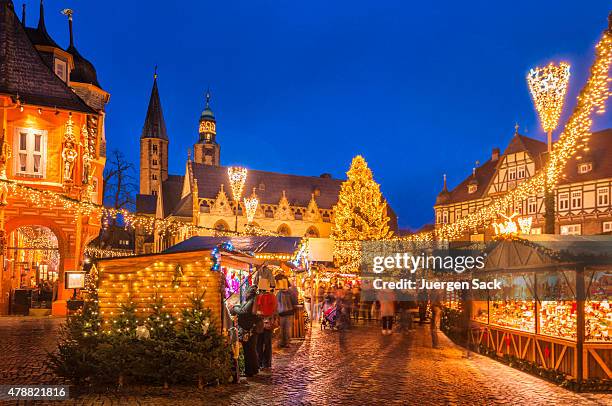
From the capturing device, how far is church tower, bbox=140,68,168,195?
308 feet

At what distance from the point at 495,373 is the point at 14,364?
9.51 metres

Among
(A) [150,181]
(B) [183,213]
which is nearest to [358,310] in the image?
(B) [183,213]

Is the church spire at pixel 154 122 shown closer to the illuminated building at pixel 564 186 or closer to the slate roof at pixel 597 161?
the illuminated building at pixel 564 186

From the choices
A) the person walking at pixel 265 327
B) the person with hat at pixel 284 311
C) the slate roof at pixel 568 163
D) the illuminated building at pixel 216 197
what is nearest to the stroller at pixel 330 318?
the person with hat at pixel 284 311

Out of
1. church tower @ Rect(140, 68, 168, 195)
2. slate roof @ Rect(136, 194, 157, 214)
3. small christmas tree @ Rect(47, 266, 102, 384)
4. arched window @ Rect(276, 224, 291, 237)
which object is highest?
church tower @ Rect(140, 68, 168, 195)

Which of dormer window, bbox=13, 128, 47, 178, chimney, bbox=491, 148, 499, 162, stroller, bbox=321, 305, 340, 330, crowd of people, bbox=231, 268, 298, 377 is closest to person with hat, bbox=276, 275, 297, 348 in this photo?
crowd of people, bbox=231, 268, 298, 377

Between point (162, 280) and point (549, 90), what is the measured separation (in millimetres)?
11663

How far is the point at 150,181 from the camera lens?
96.1 meters

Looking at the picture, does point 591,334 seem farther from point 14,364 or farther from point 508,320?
point 14,364

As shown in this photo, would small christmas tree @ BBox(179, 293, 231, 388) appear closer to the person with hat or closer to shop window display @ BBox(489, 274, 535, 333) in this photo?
the person with hat

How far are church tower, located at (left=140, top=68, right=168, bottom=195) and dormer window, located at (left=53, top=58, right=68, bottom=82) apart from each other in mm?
Answer: 64177

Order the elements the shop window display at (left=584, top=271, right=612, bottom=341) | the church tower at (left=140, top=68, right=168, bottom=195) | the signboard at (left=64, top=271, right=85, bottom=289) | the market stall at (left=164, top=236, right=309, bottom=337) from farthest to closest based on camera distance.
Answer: the church tower at (left=140, top=68, right=168, bottom=195) < the signboard at (left=64, top=271, right=85, bottom=289) < the market stall at (left=164, top=236, right=309, bottom=337) < the shop window display at (left=584, top=271, right=612, bottom=341)

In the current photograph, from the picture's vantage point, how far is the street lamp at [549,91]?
16109mm

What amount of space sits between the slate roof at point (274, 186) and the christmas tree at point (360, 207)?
1064 inches
